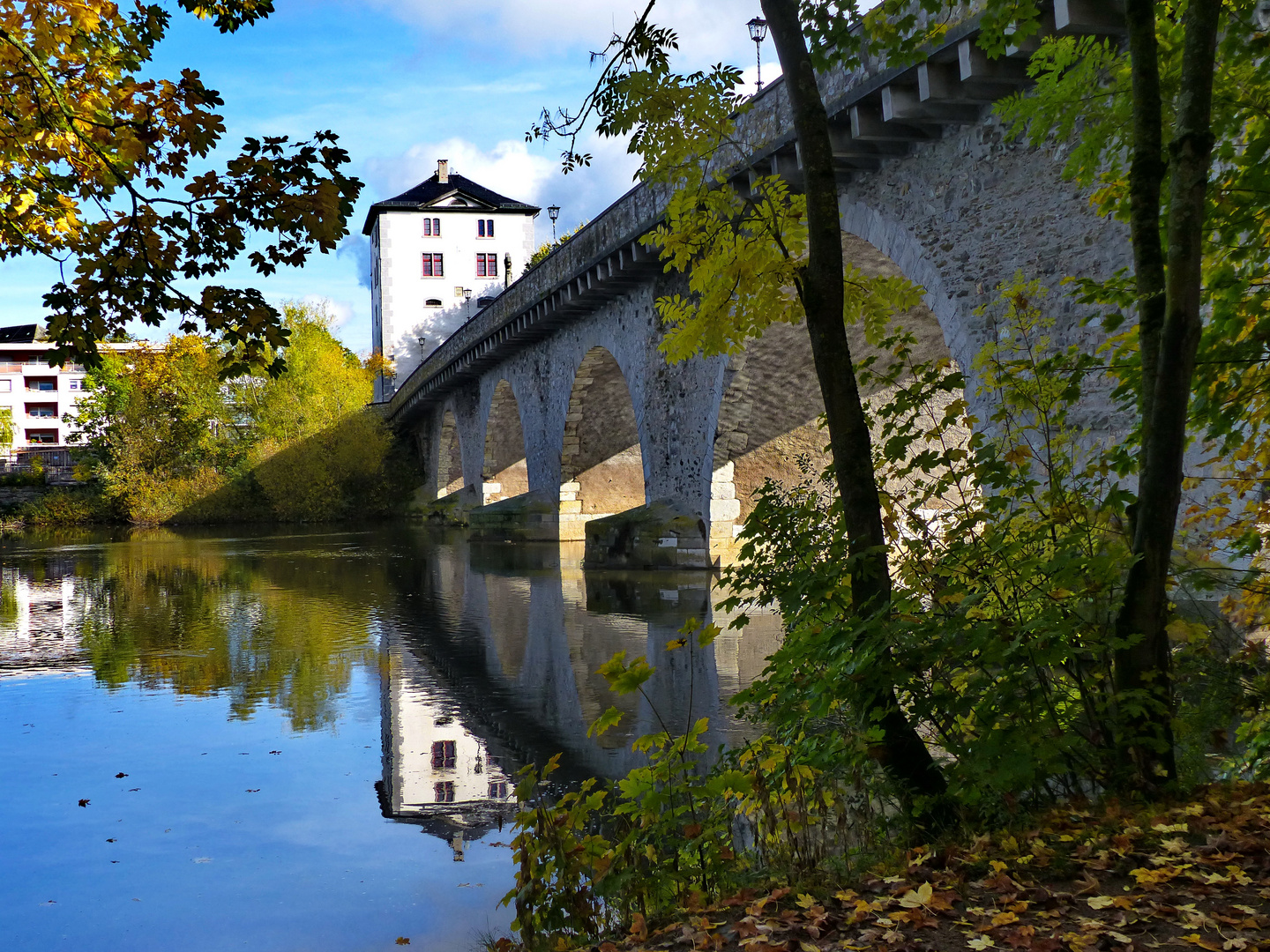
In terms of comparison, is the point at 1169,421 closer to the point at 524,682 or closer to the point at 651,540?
the point at 524,682

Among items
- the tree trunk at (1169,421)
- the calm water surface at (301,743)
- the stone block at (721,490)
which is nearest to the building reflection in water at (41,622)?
the calm water surface at (301,743)

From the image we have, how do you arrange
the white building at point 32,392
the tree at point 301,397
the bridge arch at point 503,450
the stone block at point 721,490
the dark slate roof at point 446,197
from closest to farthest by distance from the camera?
the stone block at point 721,490, the bridge arch at point 503,450, the tree at point 301,397, the dark slate roof at point 446,197, the white building at point 32,392

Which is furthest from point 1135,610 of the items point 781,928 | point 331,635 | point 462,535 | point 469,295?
point 469,295

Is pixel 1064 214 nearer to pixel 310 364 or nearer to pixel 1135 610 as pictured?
pixel 1135 610

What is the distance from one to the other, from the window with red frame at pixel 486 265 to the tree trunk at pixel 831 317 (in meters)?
48.1

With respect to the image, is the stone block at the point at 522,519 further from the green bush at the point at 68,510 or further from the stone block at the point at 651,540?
the green bush at the point at 68,510

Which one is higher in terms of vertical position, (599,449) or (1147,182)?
(599,449)

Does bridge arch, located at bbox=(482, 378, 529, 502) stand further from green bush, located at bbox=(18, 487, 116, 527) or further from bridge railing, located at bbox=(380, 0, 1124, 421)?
green bush, located at bbox=(18, 487, 116, 527)

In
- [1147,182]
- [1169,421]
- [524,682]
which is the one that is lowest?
[524,682]

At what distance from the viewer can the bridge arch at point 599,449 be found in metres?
20.5

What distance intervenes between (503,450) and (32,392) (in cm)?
5111

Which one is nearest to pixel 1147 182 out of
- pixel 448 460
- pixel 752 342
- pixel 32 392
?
pixel 752 342

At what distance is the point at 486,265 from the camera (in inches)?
2002

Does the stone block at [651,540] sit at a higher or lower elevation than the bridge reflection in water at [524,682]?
higher
